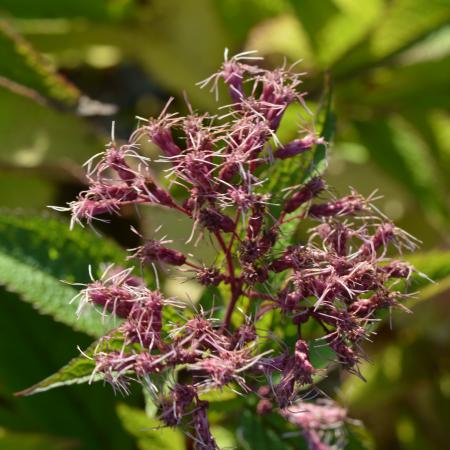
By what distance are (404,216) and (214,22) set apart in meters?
0.50

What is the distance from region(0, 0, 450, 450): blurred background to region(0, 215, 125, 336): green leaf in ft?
1.32

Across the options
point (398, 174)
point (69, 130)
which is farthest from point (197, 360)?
point (398, 174)

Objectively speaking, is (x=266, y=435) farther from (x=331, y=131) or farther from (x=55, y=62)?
(x=55, y=62)

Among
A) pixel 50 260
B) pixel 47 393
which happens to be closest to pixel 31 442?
pixel 47 393

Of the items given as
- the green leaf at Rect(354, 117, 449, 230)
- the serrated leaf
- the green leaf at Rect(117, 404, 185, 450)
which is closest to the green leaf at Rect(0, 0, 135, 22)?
the green leaf at Rect(354, 117, 449, 230)

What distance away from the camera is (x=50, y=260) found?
2.99ft

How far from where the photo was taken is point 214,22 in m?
1.51

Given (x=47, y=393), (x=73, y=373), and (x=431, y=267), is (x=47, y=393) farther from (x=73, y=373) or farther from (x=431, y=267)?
(x=431, y=267)

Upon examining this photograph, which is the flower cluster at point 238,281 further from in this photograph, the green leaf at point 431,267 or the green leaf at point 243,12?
the green leaf at point 243,12

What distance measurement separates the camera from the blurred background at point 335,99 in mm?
1385

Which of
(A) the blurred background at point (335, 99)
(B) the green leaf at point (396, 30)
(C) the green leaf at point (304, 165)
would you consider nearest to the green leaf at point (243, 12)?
(A) the blurred background at point (335, 99)

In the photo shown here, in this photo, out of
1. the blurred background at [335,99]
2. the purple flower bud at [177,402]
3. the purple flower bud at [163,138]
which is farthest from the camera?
the blurred background at [335,99]

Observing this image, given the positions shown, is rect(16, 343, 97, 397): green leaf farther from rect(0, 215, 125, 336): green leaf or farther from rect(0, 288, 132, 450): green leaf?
rect(0, 288, 132, 450): green leaf

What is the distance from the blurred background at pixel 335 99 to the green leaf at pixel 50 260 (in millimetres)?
402
